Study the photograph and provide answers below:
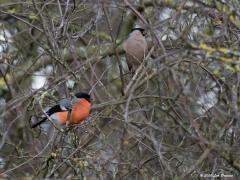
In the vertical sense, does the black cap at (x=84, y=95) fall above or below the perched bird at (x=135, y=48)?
below

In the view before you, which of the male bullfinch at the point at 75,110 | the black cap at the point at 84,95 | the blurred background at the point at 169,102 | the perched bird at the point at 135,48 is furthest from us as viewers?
the perched bird at the point at 135,48

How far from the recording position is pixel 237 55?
13.0 ft

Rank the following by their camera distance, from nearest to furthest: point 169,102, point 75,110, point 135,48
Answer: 1. point 169,102
2. point 75,110
3. point 135,48

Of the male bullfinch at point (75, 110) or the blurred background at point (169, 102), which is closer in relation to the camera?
the blurred background at point (169, 102)

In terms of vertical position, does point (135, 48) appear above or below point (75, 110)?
above

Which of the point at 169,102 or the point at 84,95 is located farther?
the point at 84,95

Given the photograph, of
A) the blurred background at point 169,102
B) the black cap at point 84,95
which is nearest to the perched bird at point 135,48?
the blurred background at point 169,102

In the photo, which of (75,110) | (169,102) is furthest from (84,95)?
(169,102)

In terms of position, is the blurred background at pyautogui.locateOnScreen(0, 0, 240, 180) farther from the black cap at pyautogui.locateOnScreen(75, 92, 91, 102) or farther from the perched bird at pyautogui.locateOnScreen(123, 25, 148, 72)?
the perched bird at pyautogui.locateOnScreen(123, 25, 148, 72)

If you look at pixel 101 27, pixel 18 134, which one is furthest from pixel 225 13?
pixel 18 134

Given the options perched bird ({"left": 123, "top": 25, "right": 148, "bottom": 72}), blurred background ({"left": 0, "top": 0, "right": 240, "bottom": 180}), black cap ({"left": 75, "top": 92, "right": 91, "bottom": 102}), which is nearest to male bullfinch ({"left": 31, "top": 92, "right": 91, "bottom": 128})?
black cap ({"left": 75, "top": 92, "right": 91, "bottom": 102})

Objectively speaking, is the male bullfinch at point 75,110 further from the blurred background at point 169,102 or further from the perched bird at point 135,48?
the perched bird at point 135,48

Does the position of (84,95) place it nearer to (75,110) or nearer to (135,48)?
(75,110)

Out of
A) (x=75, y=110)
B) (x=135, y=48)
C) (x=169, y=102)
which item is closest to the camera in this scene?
(x=169, y=102)
